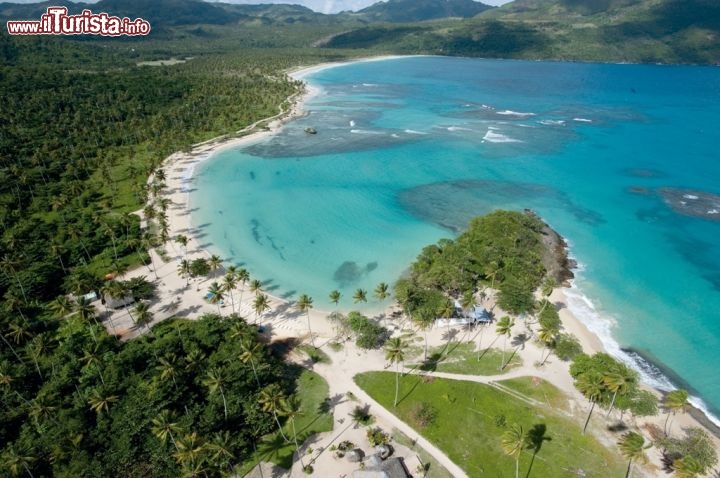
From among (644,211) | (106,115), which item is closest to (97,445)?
(644,211)

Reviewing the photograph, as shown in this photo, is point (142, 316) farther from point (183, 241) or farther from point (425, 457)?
point (425, 457)

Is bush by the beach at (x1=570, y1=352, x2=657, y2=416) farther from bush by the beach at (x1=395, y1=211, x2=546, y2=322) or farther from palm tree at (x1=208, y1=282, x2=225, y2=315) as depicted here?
palm tree at (x1=208, y1=282, x2=225, y2=315)

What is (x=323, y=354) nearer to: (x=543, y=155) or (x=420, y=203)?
(x=420, y=203)

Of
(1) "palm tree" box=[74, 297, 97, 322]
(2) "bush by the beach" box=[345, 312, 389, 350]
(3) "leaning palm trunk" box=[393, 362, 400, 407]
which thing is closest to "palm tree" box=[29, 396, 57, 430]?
(1) "palm tree" box=[74, 297, 97, 322]

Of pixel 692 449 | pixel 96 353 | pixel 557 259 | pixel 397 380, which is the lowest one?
pixel 96 353

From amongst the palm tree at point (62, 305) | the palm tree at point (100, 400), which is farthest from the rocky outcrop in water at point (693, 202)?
the palm tree at point (62, 305)

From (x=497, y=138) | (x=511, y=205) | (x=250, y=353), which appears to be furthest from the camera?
(x=497, y=138)

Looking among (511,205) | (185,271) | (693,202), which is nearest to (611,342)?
(511,205)
